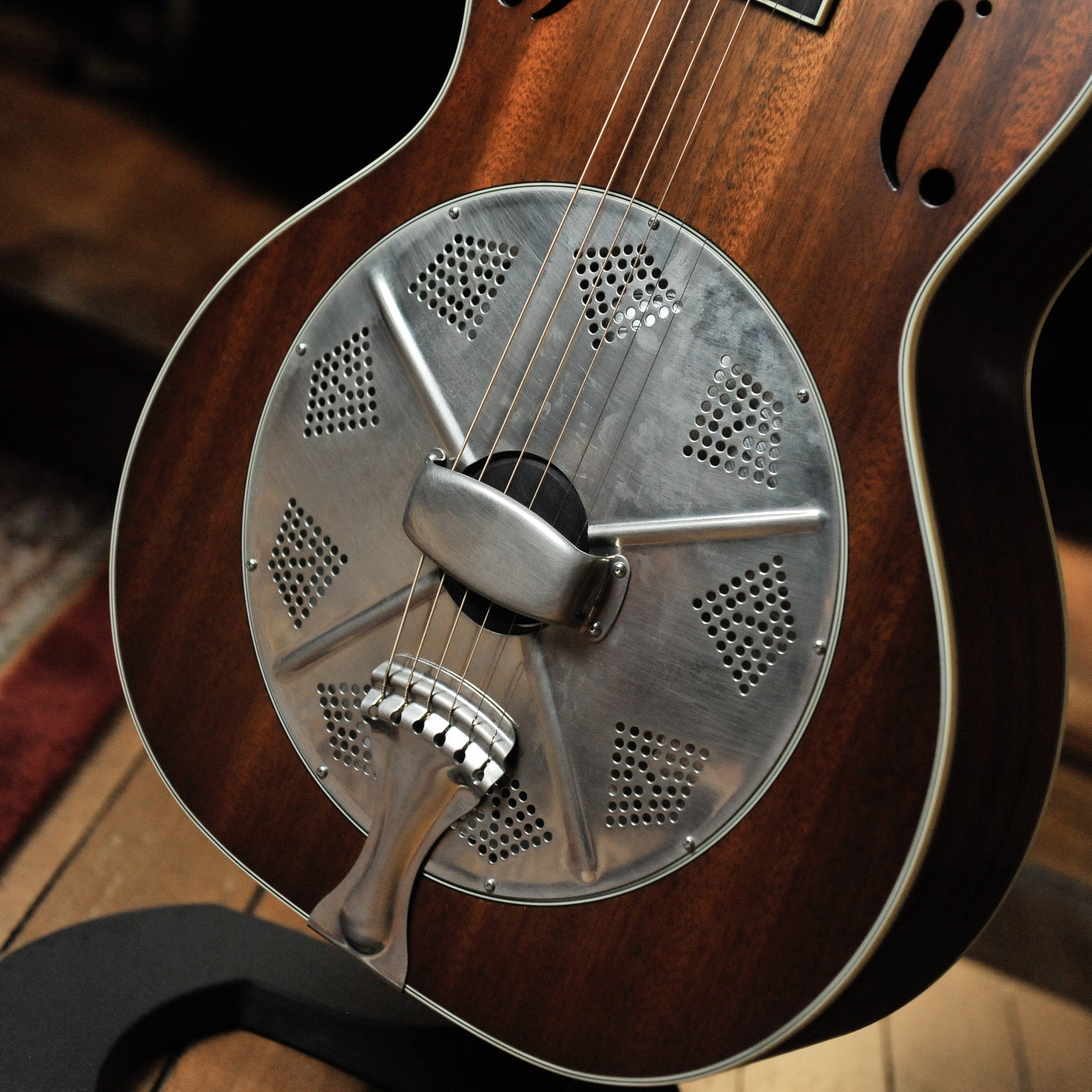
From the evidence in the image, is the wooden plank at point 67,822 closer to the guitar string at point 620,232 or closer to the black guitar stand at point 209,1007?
the black guitar stand at point 209,1007

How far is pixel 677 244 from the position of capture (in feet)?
2.08

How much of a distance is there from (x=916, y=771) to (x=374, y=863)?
0.33m

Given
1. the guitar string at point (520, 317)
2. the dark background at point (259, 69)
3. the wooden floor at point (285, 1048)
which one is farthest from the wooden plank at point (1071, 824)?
the dark background at point (259, 69)

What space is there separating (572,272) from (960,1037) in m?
0.79

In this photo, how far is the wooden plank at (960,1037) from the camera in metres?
0.98

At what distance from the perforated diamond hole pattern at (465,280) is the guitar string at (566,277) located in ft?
0.10

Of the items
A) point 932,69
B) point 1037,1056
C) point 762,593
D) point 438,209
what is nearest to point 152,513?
point 438,209

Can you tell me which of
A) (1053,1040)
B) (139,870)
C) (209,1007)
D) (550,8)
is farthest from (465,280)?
(1053,1040)

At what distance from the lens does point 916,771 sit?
57cm

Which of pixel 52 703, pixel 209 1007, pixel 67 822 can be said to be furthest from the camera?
pixel 52 703

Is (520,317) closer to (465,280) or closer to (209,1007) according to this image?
(465,280)

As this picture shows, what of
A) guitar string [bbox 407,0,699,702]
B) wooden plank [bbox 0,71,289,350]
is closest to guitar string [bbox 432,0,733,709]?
guitar string [bbox 407,0,699,702]

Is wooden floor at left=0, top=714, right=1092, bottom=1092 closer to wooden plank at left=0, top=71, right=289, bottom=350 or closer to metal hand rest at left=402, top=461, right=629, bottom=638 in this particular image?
metal hand rest at left=402, top=461, right=629, bottom=638

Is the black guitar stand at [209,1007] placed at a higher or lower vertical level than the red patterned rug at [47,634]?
higher
